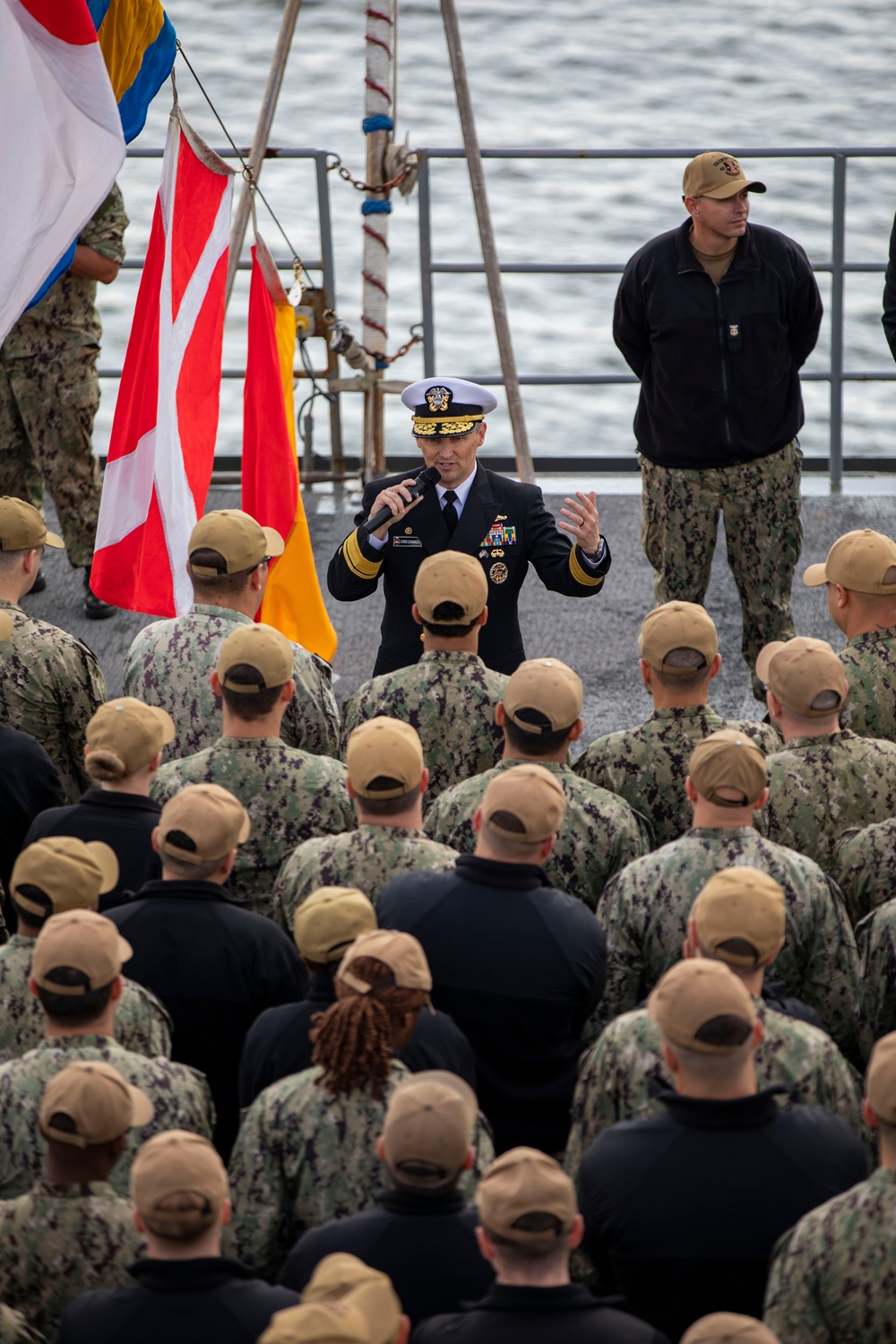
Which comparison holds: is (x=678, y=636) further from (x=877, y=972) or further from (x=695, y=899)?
(x=877, y=972)

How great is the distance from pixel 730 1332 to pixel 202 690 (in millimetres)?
A: 2687

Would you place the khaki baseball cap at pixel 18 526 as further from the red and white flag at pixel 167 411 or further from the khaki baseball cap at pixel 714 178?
the khaki baseball cap at pixel 714 178

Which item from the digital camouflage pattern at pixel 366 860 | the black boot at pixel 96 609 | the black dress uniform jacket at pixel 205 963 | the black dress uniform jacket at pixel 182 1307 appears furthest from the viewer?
the black boot at pixel 96 609

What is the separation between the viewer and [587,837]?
167 inches

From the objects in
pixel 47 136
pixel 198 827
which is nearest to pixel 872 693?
pixel 198 827

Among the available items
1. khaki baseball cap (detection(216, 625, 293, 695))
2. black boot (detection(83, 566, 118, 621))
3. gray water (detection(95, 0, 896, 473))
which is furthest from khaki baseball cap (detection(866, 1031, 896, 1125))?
gray water (detection(95, 0, 896, 473))

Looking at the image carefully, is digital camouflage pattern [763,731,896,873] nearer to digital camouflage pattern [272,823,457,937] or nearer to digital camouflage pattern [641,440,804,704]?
digital camouflage pattern [272,823,457,937]

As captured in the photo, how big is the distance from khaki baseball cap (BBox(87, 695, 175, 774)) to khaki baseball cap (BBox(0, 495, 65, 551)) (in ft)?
3.18

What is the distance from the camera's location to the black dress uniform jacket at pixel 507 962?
372 cm

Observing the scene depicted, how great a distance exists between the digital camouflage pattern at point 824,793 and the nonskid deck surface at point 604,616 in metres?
1.98

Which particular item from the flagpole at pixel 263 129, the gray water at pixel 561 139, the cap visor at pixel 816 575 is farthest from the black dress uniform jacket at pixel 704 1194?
the gray water at pixel 561 139

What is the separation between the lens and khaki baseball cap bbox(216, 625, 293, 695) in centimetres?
441

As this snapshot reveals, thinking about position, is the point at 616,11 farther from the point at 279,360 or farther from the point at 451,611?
the point at 451,611

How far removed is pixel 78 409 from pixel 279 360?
2.82 feet
